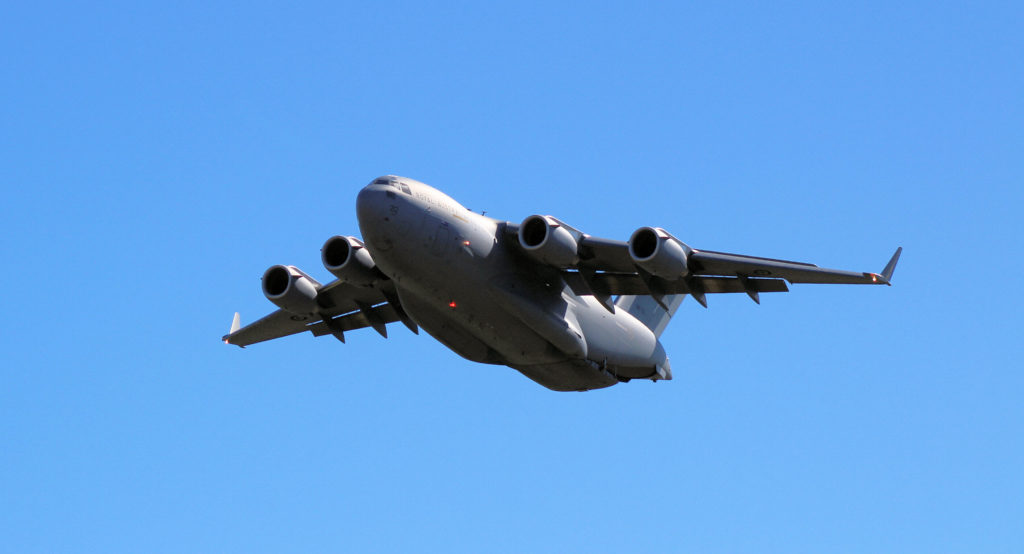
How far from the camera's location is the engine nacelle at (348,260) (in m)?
25.1

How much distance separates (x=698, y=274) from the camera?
2464 centimetres

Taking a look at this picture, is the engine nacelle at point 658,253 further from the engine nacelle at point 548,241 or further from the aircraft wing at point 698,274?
the engine nacelle at point 548,241

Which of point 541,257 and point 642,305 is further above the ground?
point 642,305

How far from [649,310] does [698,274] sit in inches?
219

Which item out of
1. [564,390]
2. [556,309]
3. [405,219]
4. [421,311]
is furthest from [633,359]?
[405,219]

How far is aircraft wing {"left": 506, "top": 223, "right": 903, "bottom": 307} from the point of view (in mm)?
24109

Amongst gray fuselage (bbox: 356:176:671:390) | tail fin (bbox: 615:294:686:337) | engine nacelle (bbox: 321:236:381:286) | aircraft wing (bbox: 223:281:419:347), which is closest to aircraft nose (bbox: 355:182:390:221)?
gray fuselage (bbox: 356:176:671:390)

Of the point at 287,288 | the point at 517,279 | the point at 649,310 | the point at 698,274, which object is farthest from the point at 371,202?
the point at 649,310

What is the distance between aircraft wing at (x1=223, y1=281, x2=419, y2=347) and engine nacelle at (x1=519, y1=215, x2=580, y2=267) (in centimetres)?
344

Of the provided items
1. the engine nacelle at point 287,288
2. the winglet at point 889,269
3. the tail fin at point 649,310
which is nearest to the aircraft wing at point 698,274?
the winglet at point 889,269

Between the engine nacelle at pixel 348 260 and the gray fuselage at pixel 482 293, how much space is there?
3.03 ft

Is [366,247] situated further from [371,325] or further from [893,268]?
[893,268]

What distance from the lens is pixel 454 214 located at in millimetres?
23547

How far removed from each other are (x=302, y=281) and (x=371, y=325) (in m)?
2.16
